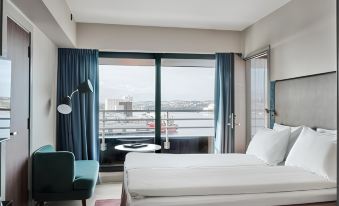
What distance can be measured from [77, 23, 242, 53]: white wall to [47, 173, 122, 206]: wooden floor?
211cm

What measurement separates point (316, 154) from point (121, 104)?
333cm

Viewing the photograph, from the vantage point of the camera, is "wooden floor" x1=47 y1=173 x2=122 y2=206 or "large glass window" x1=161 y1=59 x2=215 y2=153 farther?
"large glass window" x1=161 y1=59 x2=215 y2=153

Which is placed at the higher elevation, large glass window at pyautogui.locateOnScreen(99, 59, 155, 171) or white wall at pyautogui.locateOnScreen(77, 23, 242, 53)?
white wall at pyautogui.locateOnScreen(77, 23, 242, 53)

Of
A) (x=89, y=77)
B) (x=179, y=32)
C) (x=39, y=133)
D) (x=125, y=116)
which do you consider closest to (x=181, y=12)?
(x=179, y=32)

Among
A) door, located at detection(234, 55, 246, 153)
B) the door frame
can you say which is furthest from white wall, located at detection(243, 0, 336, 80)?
the door frame

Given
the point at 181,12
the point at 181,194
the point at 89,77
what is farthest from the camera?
the point at 89,77

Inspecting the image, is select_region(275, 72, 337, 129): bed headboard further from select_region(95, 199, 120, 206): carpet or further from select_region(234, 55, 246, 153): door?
select_region(95, 199, 120, 206): carpet

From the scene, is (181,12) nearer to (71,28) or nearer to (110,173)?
(71,28)

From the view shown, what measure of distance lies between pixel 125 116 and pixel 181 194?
122 inches

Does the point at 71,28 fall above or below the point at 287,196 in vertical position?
above

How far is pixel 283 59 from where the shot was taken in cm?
355

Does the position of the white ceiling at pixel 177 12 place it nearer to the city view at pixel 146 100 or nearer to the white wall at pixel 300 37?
the white wall at pixel 300 37

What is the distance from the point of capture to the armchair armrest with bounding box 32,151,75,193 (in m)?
3.08

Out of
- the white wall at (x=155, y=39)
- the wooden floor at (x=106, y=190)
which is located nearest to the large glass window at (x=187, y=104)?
the white wall at (x=155, y=39)
